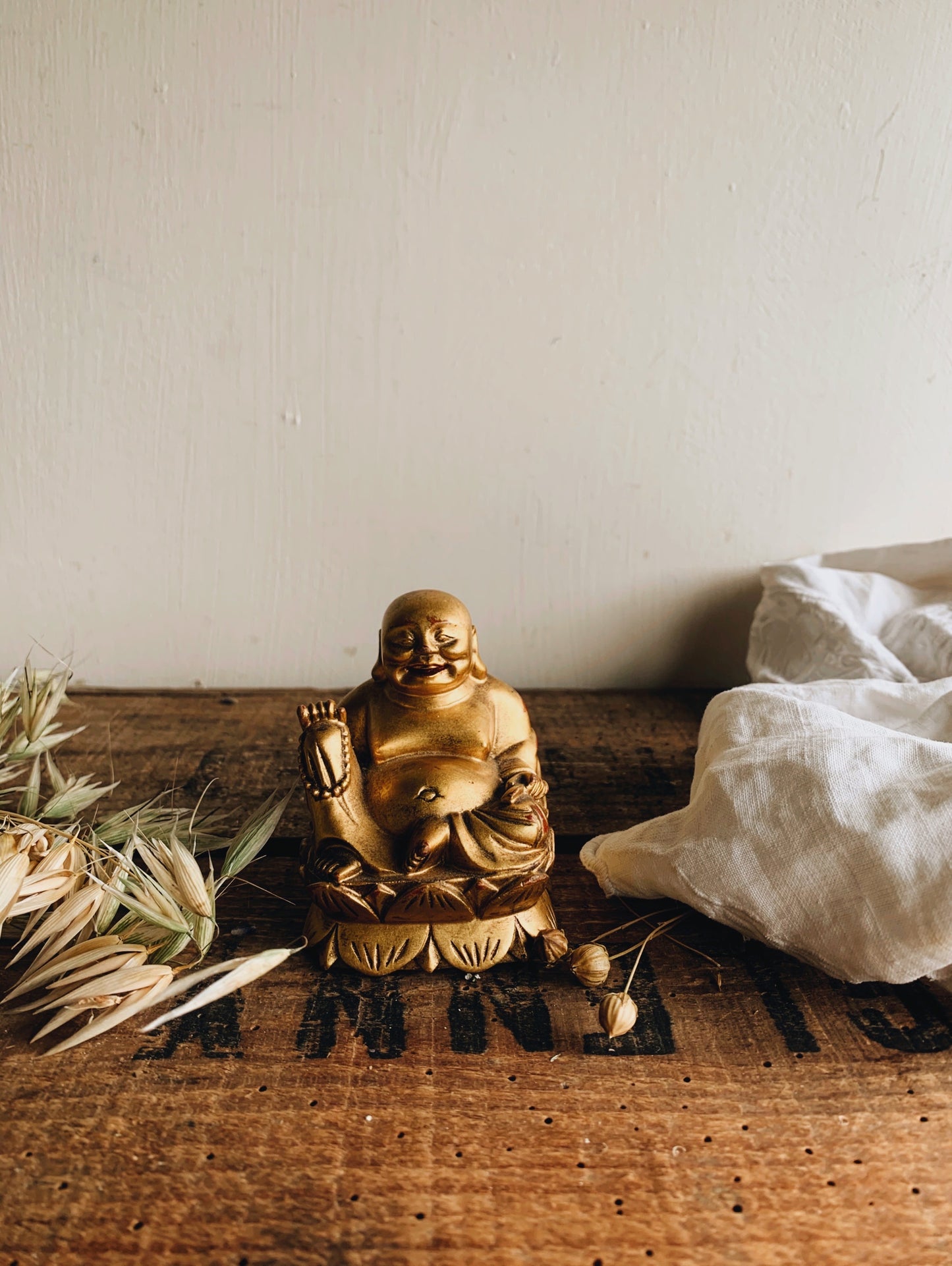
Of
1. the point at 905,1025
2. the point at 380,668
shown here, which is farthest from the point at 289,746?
the point at 905,1025

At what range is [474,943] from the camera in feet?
2.68

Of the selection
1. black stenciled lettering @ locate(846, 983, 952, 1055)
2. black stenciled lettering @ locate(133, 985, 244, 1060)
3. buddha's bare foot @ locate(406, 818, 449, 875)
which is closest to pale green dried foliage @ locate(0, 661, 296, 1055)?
black stenciled lettering @ locate(133, 985, 244, 1060)

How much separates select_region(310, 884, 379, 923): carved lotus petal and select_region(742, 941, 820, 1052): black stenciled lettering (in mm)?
329

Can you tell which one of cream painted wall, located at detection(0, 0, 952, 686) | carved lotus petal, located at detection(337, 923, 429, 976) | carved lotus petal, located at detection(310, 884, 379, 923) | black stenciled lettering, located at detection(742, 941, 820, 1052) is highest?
cream painted wall, located at detection(0, 0, 952, 686)

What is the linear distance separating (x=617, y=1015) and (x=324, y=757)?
0.32 m

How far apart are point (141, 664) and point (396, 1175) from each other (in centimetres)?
97

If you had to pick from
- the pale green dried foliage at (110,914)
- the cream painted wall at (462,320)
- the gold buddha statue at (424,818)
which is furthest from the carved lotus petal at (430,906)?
the cream painted wall at (462,320)

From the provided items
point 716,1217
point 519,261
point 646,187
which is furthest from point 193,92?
point 716,1217

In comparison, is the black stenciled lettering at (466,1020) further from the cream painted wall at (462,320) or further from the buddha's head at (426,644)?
the cream painted wall at (462,320)

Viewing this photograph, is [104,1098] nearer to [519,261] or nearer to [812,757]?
[812,757]

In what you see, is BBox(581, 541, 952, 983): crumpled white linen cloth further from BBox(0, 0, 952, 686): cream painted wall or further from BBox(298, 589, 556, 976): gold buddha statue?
BBox(0, 0, 952, 686): cream painted wall

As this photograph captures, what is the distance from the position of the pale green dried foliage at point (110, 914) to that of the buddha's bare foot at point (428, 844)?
13 centimetres

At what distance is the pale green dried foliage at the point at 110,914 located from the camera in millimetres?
739

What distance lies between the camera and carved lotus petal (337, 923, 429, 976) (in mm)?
809
